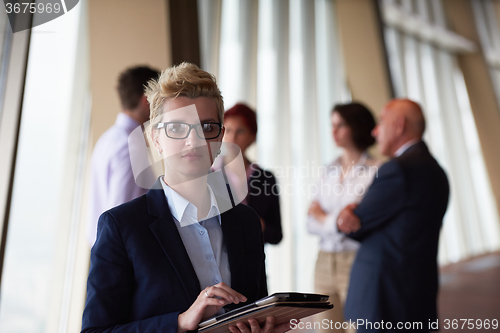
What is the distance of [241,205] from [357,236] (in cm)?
123

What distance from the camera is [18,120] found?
1.84m

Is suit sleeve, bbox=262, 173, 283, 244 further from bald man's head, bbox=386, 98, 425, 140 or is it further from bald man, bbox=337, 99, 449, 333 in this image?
bald man's head, bbox=386, 98, 425, 140

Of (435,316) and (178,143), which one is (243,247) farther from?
(435,316)

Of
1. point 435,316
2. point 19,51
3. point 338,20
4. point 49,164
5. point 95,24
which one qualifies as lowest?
point 435,316

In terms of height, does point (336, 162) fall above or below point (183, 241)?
above

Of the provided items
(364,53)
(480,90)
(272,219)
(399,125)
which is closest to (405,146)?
(399,125)

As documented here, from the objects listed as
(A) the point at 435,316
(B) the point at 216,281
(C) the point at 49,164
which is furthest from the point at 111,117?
(A) the point at 435,316

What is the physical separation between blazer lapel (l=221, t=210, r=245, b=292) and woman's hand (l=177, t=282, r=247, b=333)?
107mm

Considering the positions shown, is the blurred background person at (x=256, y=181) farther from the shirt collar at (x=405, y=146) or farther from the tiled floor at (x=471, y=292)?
the tiled floor at (x=471, y=292)

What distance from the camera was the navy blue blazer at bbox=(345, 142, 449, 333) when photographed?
6.47 feet

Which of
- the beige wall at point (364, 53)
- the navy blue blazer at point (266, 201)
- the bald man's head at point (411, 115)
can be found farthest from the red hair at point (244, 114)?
the beige wall at point (364, 53)

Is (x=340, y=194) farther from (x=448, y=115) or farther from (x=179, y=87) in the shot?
(x=448, y=115)

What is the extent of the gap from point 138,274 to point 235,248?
225 mm

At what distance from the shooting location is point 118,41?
2.04m
